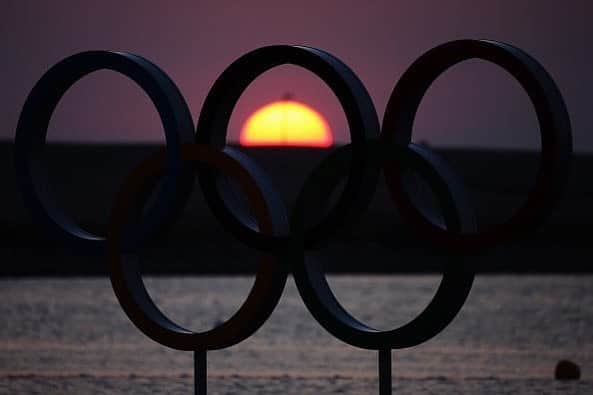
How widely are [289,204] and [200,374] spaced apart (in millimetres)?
38300

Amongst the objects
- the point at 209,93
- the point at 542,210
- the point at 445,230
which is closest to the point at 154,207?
the point at 209,93

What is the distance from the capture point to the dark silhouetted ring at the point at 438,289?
464 inches

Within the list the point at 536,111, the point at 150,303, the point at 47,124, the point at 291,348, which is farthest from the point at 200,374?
the point at 291,348

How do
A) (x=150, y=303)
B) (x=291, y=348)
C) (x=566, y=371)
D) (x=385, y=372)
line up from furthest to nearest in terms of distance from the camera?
1. (x=291, y=348)
2. (x=566, y=371)
3. (x=150, y=303)
4. (x=385, y=372)

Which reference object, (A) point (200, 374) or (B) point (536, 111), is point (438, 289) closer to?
(B) point (536, 111)

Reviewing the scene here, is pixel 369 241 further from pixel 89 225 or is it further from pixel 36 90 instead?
pixel 36 90

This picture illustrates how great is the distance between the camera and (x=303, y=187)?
12500mm

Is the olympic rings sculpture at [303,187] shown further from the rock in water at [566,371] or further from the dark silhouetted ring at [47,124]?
the rock in water at [566,371]

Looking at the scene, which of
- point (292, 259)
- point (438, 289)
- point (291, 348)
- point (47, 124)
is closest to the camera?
point (438, 289)

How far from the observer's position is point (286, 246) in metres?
12.4

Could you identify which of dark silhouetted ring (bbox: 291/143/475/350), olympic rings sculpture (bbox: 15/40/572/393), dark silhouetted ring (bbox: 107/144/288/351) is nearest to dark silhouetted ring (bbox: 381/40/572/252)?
olympic rings sculpture (bbox: 15/40/572/393)

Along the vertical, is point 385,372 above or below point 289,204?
below

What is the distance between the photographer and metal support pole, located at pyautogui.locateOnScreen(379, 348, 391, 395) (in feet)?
39.5

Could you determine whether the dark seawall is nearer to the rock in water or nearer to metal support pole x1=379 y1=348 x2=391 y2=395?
metal support pole x1=379 y1=348 x2=391 y2=395
